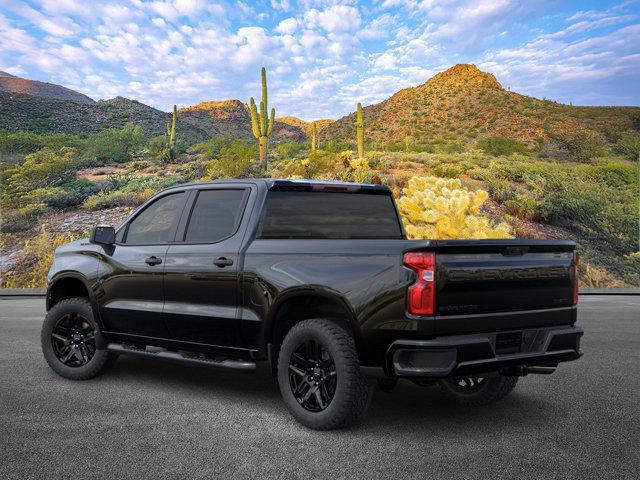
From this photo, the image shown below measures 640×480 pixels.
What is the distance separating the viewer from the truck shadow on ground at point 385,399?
5.68 meters

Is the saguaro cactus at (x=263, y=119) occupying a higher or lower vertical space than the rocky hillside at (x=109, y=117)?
lower

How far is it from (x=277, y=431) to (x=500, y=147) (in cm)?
4231

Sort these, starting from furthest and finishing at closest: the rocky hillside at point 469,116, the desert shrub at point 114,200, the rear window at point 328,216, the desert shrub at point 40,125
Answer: the desert shrub at point 40,125
the rocky hillside at point 469,116
the desert shrub at point 114,200
the rear window at point 328,216

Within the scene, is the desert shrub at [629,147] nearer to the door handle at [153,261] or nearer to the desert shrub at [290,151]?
the desert shrub at [290,151]

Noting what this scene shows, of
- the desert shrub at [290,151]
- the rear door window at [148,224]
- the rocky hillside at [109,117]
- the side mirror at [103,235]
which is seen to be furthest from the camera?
the rocky hillside at [109,117]

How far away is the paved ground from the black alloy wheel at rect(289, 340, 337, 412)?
242 mm

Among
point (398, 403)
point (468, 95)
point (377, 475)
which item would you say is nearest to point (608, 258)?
point (398, 403)

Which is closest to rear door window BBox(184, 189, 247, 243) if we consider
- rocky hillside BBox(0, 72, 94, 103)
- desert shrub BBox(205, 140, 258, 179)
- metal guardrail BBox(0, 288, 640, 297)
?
metal guardrail BBox(0, 288, 640, 297)

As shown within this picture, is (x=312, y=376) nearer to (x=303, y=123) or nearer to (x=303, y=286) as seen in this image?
(x=303, y=286)

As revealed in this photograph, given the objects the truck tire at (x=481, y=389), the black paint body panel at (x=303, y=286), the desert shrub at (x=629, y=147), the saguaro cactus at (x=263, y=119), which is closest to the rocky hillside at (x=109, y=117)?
the saguaro cactus at (x=263, y=119)

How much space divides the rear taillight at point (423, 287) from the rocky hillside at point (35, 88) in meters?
117

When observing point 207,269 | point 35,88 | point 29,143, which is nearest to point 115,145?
point 29,143

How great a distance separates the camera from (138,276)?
6859 millimetres

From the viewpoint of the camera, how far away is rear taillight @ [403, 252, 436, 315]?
483cm
